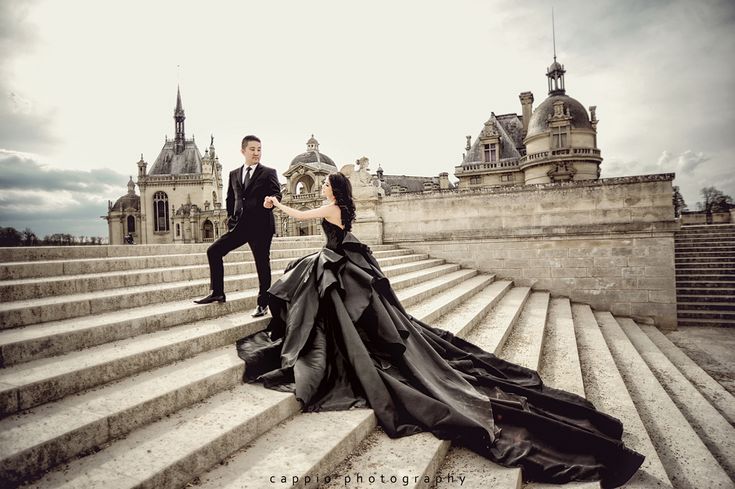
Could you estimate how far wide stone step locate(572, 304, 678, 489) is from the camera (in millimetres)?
2762

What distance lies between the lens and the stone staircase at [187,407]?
1.90m

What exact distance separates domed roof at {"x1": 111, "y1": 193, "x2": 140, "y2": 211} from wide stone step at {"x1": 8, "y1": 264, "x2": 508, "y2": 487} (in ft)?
232

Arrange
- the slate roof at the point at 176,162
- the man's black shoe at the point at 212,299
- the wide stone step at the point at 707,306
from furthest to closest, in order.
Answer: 1. the slate roof at the point at 176,162
2. the wide stone step at the point at 707,306
3. the man's black shoe at the point at 212,299

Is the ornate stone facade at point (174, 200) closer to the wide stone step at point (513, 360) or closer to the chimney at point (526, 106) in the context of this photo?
the chimney at point (526, 106)

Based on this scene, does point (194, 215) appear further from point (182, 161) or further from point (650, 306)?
point (650, 306)

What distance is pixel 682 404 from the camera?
4.57 metres

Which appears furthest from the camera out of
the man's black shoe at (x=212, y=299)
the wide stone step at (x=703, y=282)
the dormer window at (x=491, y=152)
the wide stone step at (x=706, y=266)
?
the dormer window at (x=491, y=152)

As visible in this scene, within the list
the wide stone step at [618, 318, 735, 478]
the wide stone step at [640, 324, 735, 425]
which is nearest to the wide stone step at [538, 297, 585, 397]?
the wide stone step at [618, 318, 735, 478]

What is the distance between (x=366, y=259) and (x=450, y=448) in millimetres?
1787

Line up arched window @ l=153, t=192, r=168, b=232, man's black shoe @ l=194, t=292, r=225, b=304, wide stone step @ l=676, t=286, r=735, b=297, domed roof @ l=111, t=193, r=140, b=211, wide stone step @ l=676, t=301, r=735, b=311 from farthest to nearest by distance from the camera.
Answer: domed roof @ l=111, t=193, r=140, b=211 < arched window @ l=153, t=192, r=168, b=232 < wide stone step @ l=676, t=286, r=735, b=297 < wide stone step @ l=676, t=301, r=735, b=311 < man's black shoe @ l=194, t=292, r=225, b=304

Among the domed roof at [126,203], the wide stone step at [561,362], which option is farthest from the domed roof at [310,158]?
the wide stone step at [561,362]

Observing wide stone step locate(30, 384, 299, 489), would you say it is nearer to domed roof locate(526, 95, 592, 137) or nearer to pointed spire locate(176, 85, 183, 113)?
domed roof locate(526, 95, 592, 137)

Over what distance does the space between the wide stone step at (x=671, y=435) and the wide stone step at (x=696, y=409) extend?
0.62ft

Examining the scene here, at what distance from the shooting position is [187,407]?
2.45 metres
